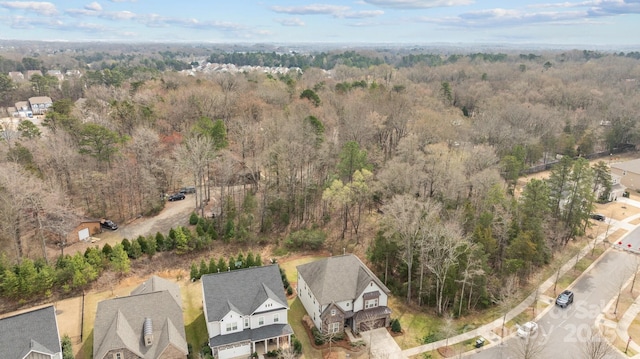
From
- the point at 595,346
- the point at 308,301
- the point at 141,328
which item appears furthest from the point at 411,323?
the point at 141,328

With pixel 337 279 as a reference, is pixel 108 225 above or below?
below

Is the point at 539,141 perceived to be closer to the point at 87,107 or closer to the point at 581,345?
the point at 581,345

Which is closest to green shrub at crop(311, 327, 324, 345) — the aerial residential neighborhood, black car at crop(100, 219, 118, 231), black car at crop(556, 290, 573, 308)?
the aerial residential neighborhood

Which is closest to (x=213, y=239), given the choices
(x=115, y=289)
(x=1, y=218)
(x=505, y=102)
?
(x=115, y=289)

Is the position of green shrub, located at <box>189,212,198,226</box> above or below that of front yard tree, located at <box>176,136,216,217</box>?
below

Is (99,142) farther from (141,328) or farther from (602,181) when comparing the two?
(602,181)

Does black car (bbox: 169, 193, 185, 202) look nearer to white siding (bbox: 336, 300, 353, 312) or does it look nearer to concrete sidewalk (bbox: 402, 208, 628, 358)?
white siding (bbox: 336, 300, 353, 312)

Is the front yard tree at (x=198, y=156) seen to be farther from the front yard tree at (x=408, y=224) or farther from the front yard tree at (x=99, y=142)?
the front yard tree at (x=408, y=224)
